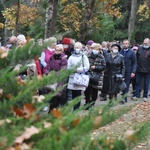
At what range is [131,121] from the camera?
9.83m

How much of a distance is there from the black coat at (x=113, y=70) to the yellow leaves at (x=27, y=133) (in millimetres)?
9128

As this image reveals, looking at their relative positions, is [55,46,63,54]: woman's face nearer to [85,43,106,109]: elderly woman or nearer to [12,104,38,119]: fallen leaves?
[85,43,106,109]: elderly woman

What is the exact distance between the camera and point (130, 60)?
12.2 meters

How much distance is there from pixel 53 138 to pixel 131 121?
305 inches

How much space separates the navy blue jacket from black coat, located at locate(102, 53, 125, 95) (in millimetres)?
560

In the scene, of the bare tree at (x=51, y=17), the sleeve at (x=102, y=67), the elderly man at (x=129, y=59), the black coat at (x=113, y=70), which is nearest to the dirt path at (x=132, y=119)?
the elderly man at (x=129, y=59)

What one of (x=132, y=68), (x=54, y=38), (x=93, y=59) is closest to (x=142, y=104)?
(x=132, y=68)

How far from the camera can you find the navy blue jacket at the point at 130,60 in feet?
39.8

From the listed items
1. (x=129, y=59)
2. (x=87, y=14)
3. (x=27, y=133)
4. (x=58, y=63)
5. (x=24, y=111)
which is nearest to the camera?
(x=27, y=133)

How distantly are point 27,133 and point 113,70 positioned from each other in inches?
366

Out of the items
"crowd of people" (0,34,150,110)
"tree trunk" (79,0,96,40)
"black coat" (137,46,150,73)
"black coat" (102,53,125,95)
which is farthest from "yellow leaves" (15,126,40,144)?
"tree trunk" (79,0,96,40)

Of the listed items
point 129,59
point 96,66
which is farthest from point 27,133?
point 129,59

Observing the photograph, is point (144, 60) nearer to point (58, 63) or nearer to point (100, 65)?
point (100, 65)

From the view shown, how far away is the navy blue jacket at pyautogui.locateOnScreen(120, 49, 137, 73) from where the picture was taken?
39.8 ft
